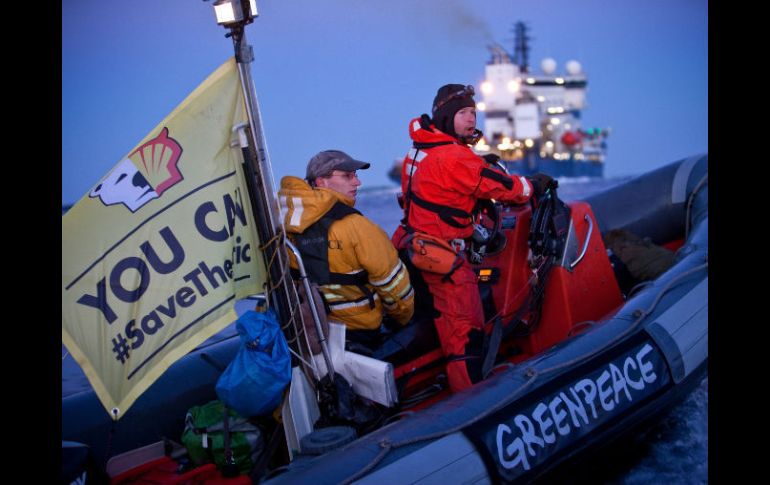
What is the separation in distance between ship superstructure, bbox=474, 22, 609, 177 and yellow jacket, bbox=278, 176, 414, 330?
1511 inches

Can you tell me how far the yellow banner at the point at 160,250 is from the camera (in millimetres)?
2301

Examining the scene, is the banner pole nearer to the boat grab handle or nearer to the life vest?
the life vest

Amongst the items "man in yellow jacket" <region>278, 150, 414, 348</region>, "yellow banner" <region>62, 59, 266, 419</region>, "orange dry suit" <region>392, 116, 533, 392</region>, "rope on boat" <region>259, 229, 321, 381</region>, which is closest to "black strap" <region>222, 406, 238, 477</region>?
"rope on boat" <region>259, 229, 321, 381</region>

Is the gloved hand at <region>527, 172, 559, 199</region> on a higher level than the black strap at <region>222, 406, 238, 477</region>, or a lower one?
higher

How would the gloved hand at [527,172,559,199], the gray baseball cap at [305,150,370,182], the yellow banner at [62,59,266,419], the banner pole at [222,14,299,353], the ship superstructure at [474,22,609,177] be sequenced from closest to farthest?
the yellow banner at [62,59,266,419], the banner pole at [222,14,299,353], the gray baseball cap at [305,150,370,182], the gloved hand at [527,172,559,199], the ship superstructure at [474,22,609,177]

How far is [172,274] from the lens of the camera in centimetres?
244

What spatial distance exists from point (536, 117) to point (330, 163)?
139ft

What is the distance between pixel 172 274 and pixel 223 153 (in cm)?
51

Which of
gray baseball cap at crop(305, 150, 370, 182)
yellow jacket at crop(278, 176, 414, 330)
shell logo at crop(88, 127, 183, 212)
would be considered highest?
shell logo at crop(88, 127, 183, 212)

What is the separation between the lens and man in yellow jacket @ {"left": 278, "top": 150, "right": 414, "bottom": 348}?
2746 mm

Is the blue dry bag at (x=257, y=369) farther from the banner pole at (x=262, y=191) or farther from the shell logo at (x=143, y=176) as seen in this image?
the shell logo at (x=143, y=176)

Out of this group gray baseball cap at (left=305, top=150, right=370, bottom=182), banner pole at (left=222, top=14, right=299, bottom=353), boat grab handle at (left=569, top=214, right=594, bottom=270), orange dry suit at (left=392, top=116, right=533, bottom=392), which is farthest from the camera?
boat grab handle at (left=569, top=214, right=594, bottom=270)
